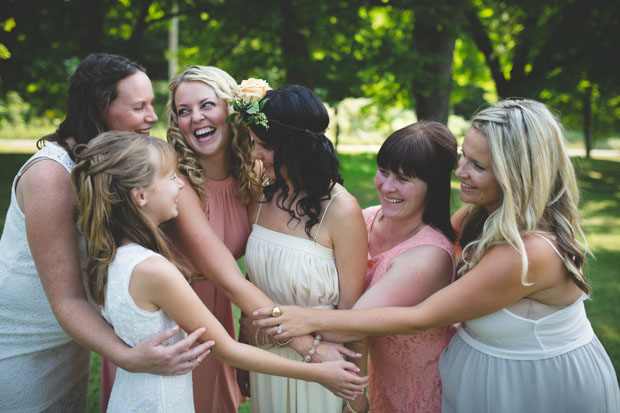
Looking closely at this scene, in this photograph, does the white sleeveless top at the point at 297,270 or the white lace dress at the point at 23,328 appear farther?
the white sleeveless top at the point at 297,270

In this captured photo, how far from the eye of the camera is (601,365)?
7.70 ft

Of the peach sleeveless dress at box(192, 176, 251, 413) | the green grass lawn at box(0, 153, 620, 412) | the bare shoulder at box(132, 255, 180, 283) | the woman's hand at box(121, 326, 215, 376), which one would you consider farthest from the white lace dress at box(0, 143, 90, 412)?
the green grass lawn at box(0, 153, 620, 412)

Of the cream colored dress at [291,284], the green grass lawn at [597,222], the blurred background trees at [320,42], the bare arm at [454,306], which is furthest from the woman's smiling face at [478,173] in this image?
the blurred background trees at [320,42]

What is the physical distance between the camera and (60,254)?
7.16 ft

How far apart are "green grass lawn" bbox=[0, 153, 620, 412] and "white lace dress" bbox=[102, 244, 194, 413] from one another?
213 cm

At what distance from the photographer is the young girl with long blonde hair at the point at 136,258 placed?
203cm

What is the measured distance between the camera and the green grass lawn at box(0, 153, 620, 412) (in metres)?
5.25

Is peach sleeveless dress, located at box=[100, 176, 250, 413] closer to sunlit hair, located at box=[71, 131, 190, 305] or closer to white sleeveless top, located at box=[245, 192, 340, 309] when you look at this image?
white sleeveless top, located at box=[245, 192, 340, 309]

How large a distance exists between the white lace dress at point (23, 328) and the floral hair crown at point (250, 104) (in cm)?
95

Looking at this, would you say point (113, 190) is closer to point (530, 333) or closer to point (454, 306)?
point (454, 306)

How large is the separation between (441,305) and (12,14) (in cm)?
1033

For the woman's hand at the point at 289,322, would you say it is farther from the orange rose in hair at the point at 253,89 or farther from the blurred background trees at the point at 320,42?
the blurred background trees at the point at 320,42

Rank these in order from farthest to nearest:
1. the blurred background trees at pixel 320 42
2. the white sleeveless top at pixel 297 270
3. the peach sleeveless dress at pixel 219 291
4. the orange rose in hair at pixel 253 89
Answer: the blurred background trees at pixel 320 42
the peach sleeveless dress at pixel 219 291
the orange rose in hair at pixel 253 89
the white sleeveless top at pixel 297 270

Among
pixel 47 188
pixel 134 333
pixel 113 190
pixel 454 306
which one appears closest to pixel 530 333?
pixel 454 306
